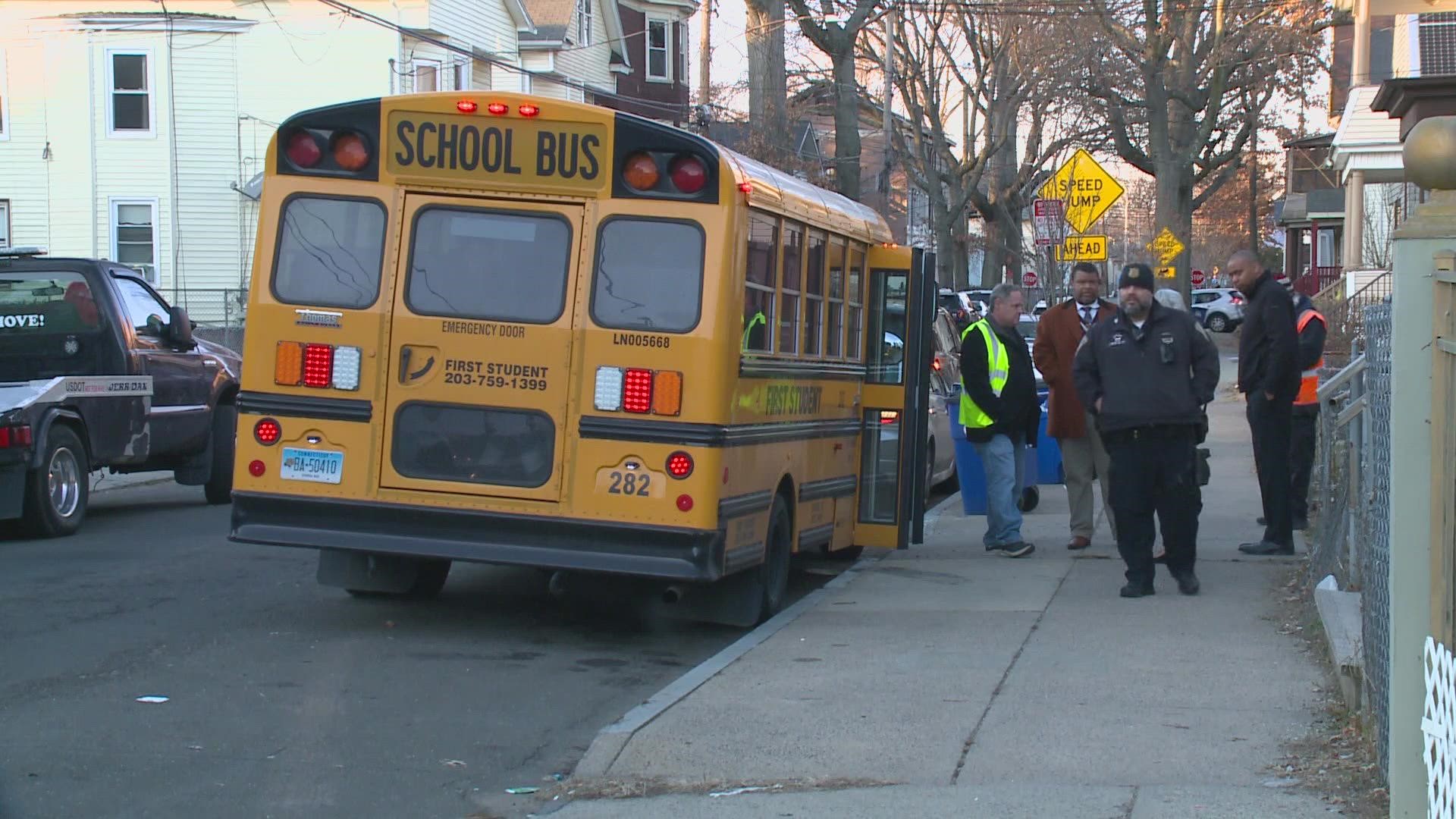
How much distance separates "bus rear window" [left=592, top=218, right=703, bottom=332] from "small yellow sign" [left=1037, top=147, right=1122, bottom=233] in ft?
34.8

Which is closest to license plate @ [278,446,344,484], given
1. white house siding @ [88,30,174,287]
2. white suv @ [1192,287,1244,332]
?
white house siding @ [88,30,174,287]

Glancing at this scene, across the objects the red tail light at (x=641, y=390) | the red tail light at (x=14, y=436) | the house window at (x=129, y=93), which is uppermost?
the house window at (x=129, y=93)

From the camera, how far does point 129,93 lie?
31.0 m

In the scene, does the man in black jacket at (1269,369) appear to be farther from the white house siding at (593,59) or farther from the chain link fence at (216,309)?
the white house siding at (593,59)

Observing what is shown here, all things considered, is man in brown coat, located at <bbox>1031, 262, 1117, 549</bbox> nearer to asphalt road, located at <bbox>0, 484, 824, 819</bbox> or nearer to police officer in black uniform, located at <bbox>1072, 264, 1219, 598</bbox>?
police officer in black uniform, located at <bbox>1072, 264, 1219, 598</bbox>

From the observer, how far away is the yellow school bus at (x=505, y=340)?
7.80 metres

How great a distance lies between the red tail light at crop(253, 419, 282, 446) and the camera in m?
8.12

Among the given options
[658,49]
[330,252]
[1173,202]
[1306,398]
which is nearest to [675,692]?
[330,252]

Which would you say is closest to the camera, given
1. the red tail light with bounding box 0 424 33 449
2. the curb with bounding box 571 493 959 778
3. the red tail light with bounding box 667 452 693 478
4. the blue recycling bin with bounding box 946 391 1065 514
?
the curb with bounding box 571 493 959 778

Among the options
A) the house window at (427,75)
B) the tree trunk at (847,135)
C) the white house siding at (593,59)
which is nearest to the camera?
the tree trunk at (847,135)

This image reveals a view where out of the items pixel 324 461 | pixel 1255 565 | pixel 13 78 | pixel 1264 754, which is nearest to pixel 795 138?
pixel 13 78

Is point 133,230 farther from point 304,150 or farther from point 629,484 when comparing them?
point 629,484

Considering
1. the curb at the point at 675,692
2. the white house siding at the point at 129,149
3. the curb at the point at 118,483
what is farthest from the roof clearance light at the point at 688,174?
the white house siding at the point at 129,149

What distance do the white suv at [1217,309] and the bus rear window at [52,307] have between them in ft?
167
